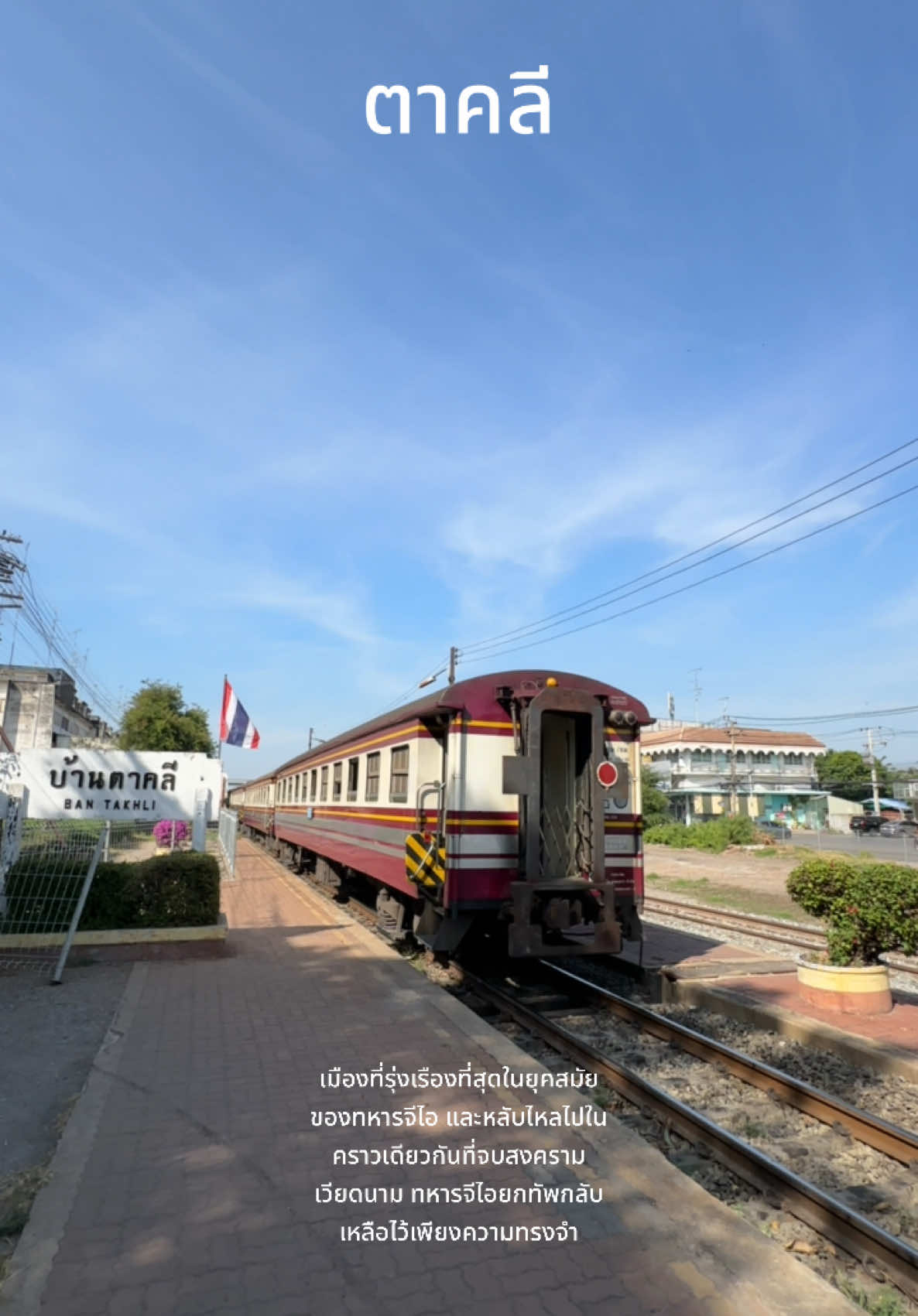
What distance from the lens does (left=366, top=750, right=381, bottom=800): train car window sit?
9898mm

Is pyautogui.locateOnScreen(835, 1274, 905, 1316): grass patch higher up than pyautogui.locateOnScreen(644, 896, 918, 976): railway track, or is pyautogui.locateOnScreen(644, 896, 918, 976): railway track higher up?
pyautogui.locateOnScreen(835, 1274, 905, 1316): grass patch

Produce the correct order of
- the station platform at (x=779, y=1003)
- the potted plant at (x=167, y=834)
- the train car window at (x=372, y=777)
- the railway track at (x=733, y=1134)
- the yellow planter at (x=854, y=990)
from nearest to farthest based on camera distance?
the railway track at (x=733, y=1134) → the station platform at (x=779, y=1003) → the yellow planter at (x=854, y=990) → the train car window at (x=372, y=777) → the potted plant at (x=167, y=834)

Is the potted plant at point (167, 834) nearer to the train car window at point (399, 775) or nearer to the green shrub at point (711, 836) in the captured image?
the train car window at point (399, 775)

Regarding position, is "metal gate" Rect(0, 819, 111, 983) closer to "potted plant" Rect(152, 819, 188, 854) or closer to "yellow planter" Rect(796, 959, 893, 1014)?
"yellow planter" Rect(796, 959, 893, 1014)

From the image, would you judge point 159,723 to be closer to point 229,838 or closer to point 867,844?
point 229,838

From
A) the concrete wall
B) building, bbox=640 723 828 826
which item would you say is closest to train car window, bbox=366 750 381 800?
the concrete wall

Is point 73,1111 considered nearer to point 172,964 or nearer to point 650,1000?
point 172,964

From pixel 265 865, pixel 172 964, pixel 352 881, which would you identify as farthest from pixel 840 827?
pixel 172 964

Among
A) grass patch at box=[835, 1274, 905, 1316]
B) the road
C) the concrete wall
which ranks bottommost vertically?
the road

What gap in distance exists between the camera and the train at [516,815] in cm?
742

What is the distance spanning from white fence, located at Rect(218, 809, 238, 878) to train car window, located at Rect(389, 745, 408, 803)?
373 inches

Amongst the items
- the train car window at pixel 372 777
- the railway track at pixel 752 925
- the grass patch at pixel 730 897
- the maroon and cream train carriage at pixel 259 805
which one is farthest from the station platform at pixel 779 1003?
the maroon and cream train carriage at pixel 259 805

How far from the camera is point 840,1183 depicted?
426 cm

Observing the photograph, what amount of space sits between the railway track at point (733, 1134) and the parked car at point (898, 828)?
44.8 meters
